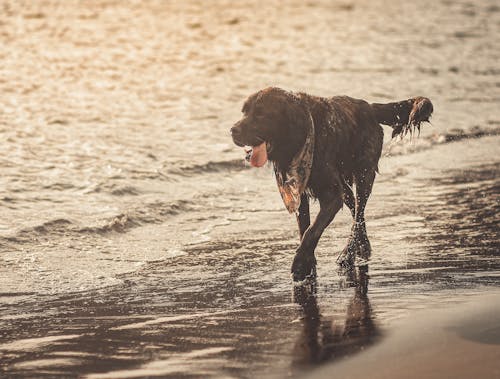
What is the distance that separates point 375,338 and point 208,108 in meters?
12.5

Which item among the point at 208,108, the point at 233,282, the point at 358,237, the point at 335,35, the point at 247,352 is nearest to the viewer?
the point at 247,352

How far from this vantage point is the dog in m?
7.17

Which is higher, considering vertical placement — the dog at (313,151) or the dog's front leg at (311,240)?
the dog at (313,151)

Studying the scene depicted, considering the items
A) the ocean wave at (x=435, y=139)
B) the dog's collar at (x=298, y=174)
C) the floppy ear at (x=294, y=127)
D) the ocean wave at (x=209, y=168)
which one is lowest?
the ocean wave at (x=435, y=139)

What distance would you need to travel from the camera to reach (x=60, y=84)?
1972cm

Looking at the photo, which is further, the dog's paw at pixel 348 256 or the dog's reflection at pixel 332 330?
the dog's paw at pixel 348 256

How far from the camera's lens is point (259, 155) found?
7273mm

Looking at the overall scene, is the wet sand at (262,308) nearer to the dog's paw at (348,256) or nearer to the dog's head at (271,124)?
the dog's paw at (348,256)

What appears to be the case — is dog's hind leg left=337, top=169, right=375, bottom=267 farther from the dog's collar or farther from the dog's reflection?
the dog's reflection

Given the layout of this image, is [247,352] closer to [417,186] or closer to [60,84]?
[417,186]

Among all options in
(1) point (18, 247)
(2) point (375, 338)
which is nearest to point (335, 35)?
(1) point (18, 247)

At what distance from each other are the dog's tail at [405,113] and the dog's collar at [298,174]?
4.45ft

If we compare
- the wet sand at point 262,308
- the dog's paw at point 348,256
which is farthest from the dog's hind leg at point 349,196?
the dog's paw at point 348,256

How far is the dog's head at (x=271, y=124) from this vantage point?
23.5 feet
